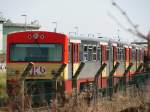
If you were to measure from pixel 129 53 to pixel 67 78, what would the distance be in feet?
38.3

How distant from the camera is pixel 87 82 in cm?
1986

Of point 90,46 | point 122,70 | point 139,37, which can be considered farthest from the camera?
point 122,70

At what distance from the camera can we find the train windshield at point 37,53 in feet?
63.0

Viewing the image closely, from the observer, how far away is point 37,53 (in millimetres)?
19375

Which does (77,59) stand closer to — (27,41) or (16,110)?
(27,41)

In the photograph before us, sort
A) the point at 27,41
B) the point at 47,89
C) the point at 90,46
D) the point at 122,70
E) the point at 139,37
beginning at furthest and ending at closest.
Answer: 1. the point at 122,70
2. the point at 90,46
3. the point at 27,41
4. the point at 47,89
5. the point at 139,37

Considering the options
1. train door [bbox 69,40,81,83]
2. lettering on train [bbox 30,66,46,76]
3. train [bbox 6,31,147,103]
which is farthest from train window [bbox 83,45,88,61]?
lettering on train [bbox 30,66,46,76]

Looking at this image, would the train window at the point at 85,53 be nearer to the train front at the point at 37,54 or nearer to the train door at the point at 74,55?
the train door at the point at 74,55

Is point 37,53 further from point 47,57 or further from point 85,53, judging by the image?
point 85,53

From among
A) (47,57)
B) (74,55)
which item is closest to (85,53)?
(74,55)

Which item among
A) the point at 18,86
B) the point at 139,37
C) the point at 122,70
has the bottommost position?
the point at 122,70

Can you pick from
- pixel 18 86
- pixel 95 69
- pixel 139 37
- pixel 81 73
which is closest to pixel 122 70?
pixel 95 69

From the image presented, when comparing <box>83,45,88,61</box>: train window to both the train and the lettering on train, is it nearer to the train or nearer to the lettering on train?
the train

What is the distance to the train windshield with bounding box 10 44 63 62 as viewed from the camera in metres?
19.2
